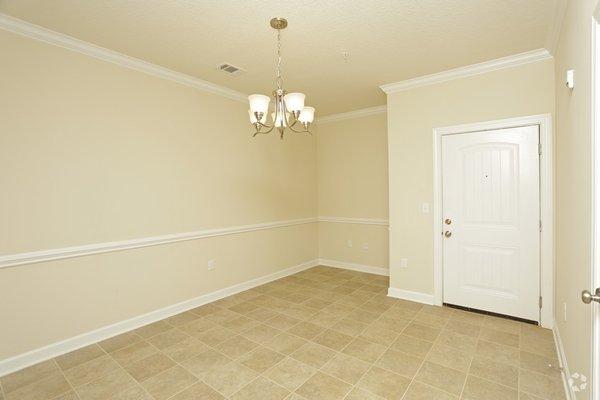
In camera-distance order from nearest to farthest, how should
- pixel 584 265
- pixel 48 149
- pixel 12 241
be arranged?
pixel 584 265 < pixel 12 241 < pixel 48 149

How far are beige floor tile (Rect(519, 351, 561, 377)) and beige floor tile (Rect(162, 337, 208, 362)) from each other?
8.69 feet

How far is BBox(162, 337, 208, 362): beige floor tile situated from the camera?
2.48 m

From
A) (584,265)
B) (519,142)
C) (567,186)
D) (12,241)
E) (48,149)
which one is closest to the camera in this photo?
(584,265)

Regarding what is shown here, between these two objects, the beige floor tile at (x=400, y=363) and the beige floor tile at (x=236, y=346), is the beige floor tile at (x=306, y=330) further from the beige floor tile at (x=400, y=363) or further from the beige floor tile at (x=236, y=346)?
the beige floor tile at (x=400, y=363)

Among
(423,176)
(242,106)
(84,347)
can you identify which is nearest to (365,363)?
(423,176)

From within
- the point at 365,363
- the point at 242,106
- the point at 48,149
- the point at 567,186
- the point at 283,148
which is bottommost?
the point at 365,363

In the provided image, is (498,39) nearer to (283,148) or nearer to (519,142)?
(519,142)

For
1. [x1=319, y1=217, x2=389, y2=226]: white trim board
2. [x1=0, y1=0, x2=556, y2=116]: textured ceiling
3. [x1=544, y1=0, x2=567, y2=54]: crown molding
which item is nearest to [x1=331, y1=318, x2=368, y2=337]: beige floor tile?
[x1=319, y1=217, x2=389, y2=226]: white trim board

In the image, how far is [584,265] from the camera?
1.53m

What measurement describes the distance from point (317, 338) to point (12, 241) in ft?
8.74

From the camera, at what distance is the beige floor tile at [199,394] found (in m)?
1.98

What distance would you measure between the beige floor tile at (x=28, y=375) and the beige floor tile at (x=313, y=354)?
1890 millimetres

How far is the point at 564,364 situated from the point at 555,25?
267 cm

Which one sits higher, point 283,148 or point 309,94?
point 309,94
